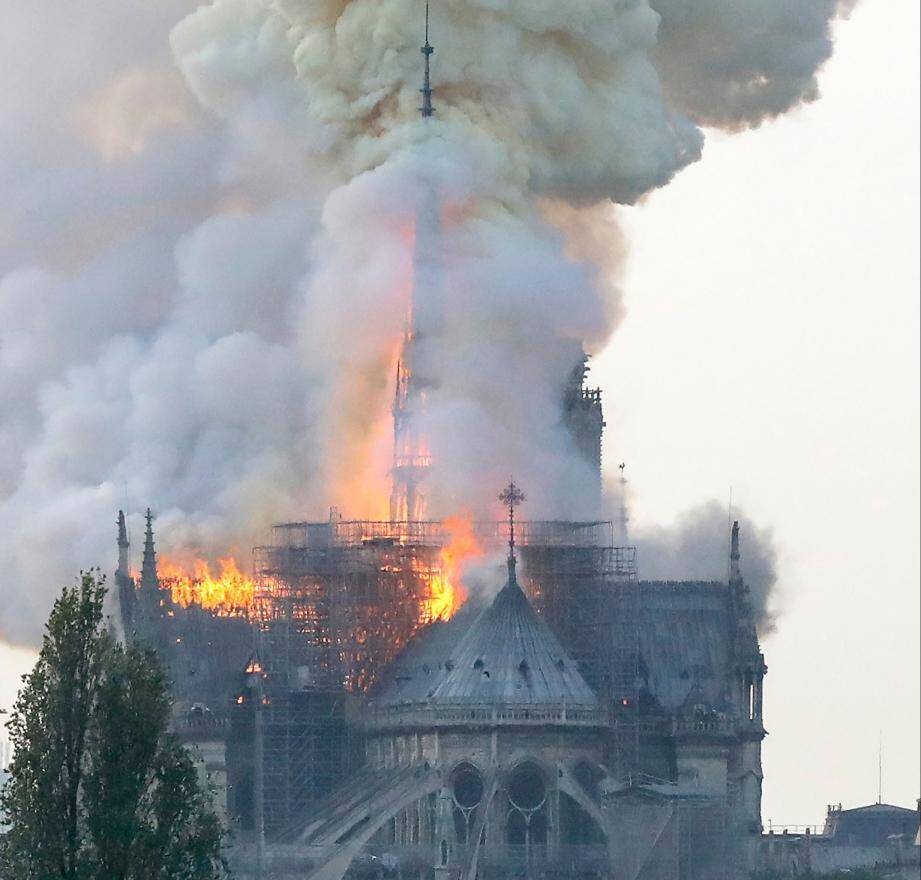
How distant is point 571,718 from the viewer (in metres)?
194

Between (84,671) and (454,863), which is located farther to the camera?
(454,863)

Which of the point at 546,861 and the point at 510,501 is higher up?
the point at 510,501

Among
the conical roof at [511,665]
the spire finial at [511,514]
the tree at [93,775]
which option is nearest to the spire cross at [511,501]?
the spire finial at [511,514]

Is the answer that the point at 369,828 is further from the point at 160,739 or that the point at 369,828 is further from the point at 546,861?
the point at 160,739

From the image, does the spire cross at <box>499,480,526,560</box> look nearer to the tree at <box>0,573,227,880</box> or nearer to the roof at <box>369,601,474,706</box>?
the roof at <box>369,601,474,706</box>

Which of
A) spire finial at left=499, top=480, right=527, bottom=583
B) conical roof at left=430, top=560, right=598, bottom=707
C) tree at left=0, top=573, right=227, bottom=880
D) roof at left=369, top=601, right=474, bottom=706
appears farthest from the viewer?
roof at left=369, top=601, right=474, bottom=706

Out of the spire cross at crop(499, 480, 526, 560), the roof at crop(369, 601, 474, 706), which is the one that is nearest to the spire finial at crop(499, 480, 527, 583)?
the spire cross at crop(499, 480, 526, 560)

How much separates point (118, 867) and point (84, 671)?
5020mm

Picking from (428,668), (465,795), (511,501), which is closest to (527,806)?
(465,795)

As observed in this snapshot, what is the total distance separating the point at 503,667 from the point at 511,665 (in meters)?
0.31

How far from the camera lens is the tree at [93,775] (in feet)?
417

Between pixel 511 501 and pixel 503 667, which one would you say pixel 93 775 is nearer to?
pixel 503 667

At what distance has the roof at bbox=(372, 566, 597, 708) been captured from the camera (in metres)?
193

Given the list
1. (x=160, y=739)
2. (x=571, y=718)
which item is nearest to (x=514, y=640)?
(x=571, y=718)
